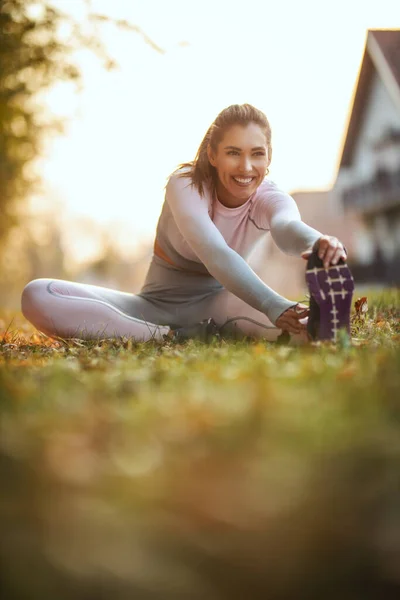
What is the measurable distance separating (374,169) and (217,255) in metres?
25.2

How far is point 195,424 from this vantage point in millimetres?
1534

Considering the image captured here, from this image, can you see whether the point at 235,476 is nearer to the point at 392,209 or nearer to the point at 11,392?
the point at 11,392

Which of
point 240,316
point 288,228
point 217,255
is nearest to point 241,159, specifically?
point 288,228

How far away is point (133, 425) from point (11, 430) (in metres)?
0.26

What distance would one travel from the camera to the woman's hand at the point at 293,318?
336 cm

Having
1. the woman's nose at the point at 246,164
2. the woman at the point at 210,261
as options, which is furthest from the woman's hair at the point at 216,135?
the woman's nose at the point at 246,164

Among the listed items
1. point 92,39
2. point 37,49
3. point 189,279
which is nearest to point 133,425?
point 189,279

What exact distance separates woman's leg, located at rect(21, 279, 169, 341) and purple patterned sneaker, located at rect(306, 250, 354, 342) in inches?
54.9

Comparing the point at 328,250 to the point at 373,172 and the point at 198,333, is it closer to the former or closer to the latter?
the point at 198,333

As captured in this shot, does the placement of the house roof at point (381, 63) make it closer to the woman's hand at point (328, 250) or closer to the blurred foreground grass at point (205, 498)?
the woman's hand at point (328, 250)

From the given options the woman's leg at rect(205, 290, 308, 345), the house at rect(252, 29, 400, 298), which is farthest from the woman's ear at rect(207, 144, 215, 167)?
the house at rect(252, 29, 400, 298)

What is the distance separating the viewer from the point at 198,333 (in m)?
4.28

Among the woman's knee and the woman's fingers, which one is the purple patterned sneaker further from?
the woman's knee

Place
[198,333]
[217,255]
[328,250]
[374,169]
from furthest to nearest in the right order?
[374,169] < [198,333] < [217,255] < [328,250]
